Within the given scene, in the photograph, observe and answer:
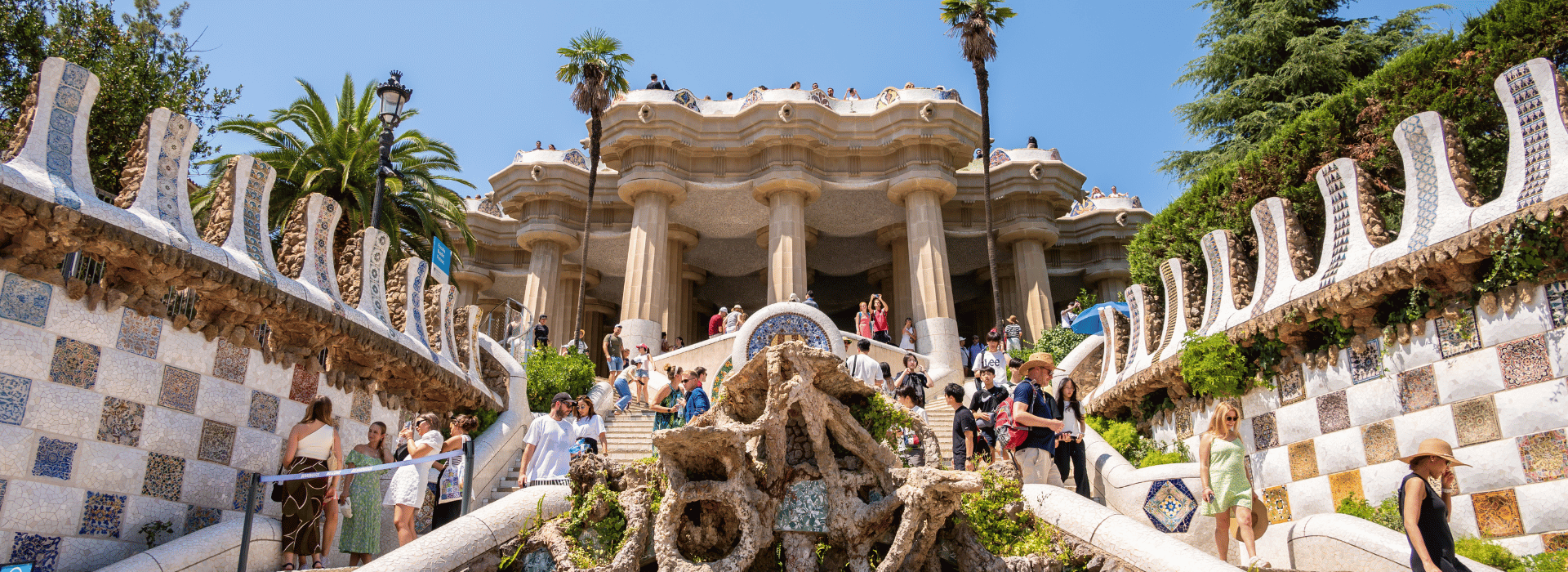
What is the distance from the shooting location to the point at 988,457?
8.38 meters

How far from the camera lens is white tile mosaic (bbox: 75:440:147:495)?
20.9 feet

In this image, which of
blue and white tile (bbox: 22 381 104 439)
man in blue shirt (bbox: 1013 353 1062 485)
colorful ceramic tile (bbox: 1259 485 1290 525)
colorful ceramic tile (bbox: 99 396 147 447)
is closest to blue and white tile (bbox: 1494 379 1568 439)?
colorful ceramic tile (bbox: 1259 485 1290 525)

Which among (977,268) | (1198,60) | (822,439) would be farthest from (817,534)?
(977,268)

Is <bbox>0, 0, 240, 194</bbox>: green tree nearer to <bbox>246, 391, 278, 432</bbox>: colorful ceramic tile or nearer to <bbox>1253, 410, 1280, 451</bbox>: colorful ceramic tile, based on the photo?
<bbox>246, 391, 278, 432</bbox>: colorful ceramic tile

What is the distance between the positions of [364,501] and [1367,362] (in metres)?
8.78

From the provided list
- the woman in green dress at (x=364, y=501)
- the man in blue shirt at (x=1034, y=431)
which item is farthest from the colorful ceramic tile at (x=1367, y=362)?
the woman in green dress at (x=364, y=501)

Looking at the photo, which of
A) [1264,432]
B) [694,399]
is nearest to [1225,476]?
[1264,432]

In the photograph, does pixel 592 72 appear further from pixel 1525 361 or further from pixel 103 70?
pixel 1525 361

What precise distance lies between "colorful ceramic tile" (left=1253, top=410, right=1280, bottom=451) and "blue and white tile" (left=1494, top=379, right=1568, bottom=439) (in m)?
2.37

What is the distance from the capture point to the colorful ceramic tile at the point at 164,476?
6.81 metres

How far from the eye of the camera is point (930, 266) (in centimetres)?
2686

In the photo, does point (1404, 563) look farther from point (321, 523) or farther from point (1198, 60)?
point (1198, 60)

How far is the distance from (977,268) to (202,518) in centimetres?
2980

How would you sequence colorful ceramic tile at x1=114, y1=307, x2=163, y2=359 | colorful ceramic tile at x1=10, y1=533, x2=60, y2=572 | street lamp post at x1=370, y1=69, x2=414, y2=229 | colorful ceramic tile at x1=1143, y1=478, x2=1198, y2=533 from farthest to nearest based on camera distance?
1. street lamp post at x1=370, y1=69, x2=414, y2=229
2. colorful ceramic tile at x1=1143, y1=478, x2=1198, y2=533
3. colorful ceramic tile at x1=114, y1=307, x2=163, y2=359
4. colorful ceramic tile at x1=10, y1=533, x2=60, y2=572
